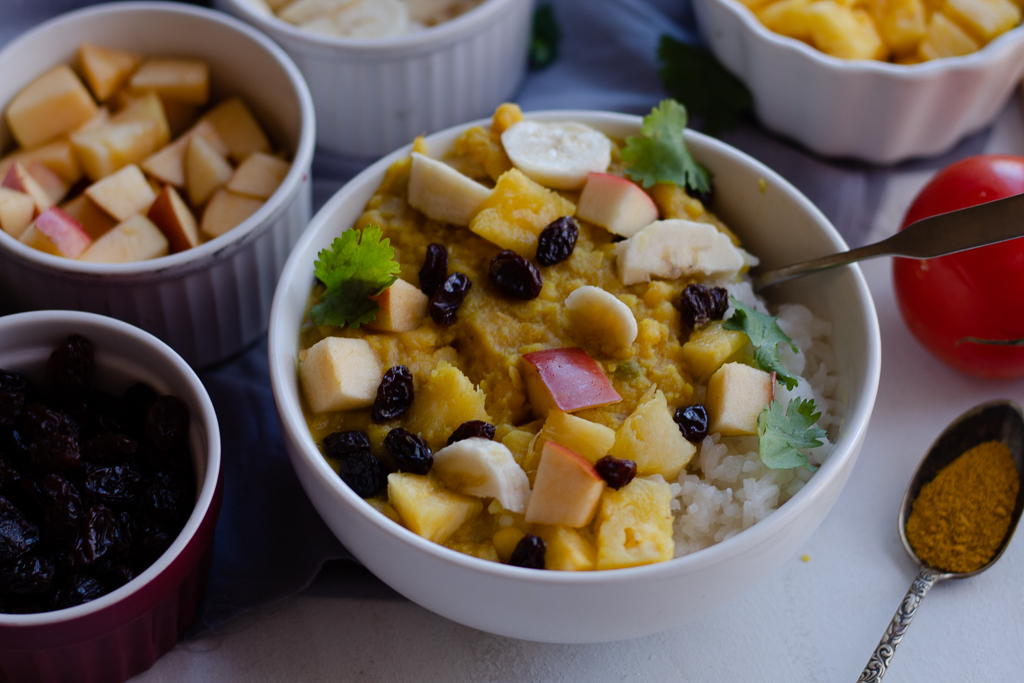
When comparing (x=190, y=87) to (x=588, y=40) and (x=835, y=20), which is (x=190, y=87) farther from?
(x=835, y=20)

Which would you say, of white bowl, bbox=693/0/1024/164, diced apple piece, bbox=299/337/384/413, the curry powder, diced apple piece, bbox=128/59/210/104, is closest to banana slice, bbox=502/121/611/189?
diced apple piece, bbox=299/337/384/413

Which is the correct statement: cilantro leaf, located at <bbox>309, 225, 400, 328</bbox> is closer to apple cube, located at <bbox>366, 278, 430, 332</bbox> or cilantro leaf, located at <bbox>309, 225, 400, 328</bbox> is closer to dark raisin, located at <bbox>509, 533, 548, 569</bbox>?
apple cube, located at <bbox>366, 278, 430, 332</bbox>

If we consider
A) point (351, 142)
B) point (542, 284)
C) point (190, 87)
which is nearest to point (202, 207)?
point (190, 87)

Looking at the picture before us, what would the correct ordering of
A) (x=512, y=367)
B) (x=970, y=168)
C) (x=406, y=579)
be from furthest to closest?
(x=970, y=168) < (x=512, y=367) < (x=406, y=579)

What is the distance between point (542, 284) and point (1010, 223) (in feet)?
3.59

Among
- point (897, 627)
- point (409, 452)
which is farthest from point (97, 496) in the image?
point (897, 627)

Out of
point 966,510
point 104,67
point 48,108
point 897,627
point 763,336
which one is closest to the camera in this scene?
point 897,627

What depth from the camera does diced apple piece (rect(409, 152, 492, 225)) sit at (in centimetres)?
233

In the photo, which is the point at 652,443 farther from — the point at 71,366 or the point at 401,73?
the point at 401,73

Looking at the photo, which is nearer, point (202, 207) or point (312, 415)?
point (312, 415)

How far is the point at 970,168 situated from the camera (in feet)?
8.93

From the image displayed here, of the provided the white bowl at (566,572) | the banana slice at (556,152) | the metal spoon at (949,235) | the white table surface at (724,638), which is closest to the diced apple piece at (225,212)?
the white bowl at (566,572)

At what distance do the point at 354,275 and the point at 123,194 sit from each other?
872 millimetres

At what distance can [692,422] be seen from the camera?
6.95 ft
